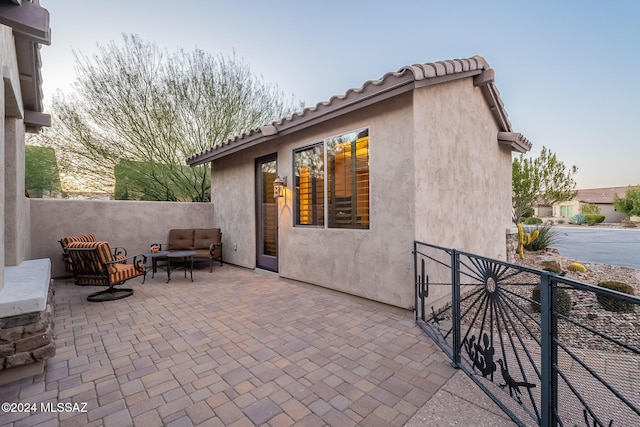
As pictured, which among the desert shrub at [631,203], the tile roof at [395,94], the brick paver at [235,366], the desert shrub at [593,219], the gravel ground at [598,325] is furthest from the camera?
the desert shrub at [631,203]

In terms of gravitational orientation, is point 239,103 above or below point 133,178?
above

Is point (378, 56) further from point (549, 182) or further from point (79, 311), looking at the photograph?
point (549, 182)

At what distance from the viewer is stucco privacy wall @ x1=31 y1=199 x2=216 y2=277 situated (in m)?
6.36

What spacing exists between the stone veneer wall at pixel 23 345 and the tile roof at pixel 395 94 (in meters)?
4.29

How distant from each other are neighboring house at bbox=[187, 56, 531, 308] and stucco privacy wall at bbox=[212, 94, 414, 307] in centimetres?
2

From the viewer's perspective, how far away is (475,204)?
5.66 meters

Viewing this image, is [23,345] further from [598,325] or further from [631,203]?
[631,203]

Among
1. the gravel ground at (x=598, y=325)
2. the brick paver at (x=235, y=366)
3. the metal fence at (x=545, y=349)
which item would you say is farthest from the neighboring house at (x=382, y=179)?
the gravel ground at (x=598, y=325)

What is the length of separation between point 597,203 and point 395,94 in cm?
4918

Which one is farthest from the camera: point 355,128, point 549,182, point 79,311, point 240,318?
point 549,182

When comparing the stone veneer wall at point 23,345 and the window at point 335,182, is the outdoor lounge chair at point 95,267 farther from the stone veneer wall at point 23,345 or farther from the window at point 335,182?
the window at point 335,182

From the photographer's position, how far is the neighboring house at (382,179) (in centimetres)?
398

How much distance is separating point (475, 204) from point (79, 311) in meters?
7.26

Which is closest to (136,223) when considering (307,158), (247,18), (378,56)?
(307,158)
